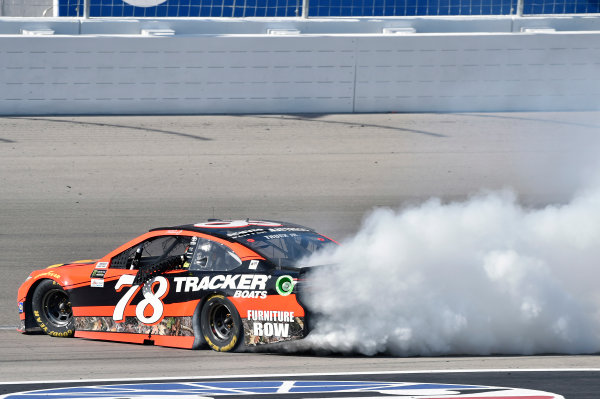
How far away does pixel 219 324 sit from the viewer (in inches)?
324

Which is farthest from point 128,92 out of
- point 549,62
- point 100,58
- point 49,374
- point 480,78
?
point 49,374

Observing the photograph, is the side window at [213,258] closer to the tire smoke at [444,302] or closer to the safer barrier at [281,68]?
the tire smoke at [444,302]

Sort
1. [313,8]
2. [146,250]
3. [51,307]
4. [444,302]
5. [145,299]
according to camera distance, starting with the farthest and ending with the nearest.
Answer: [313,8] → [51,307] → [146,250] → [145,299] → [444,302]

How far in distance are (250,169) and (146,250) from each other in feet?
21.0

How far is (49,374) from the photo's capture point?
7.18 meters

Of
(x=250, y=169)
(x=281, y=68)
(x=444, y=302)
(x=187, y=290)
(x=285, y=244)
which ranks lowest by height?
(x=250, y=169)

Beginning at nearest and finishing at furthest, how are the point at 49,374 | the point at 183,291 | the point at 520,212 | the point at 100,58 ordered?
1. the point at 49,374
2. the point at 183,291
3. the point at 520,212
4. the point at 100,58

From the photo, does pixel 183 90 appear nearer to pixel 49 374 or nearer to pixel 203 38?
pixel 203 38

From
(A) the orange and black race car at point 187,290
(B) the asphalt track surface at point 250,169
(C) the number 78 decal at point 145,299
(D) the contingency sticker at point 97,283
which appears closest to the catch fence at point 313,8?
(B) the asphalt track surface at point 250,169

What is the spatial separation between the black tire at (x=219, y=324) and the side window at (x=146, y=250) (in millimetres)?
759

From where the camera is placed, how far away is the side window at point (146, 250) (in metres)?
8.87

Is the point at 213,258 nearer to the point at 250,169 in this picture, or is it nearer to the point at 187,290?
the point at 187,290

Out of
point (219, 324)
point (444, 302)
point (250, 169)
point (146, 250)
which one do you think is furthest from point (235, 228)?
point (250, 169)

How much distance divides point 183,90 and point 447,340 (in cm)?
1024
